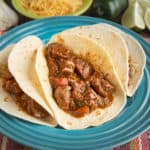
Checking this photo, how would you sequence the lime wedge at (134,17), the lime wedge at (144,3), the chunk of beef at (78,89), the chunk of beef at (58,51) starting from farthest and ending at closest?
the lime wedge at (144,3) → the lime wedge at (134,17) → the chunk of beef at (58,51) → the chunk of beef at (78,89)

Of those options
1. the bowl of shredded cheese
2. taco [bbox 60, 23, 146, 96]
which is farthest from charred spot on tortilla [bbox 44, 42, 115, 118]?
the bowl of shredded cheese

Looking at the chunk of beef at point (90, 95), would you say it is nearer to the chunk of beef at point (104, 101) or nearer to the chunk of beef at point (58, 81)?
the chunk of beef at point (104, 101)

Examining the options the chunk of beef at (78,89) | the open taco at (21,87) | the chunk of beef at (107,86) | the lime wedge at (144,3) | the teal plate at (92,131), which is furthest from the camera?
the lime wedge at (144,3)

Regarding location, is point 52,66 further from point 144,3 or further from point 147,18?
point 144,3

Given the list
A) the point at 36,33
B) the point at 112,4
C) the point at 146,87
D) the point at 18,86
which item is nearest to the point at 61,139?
the point at 18,86

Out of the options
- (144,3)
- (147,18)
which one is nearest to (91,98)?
(147,18)

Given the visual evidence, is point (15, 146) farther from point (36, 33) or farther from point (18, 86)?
point (36, 33)

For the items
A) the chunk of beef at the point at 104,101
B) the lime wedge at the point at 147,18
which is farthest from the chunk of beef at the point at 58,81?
the lime wedge at the point at 147,18
